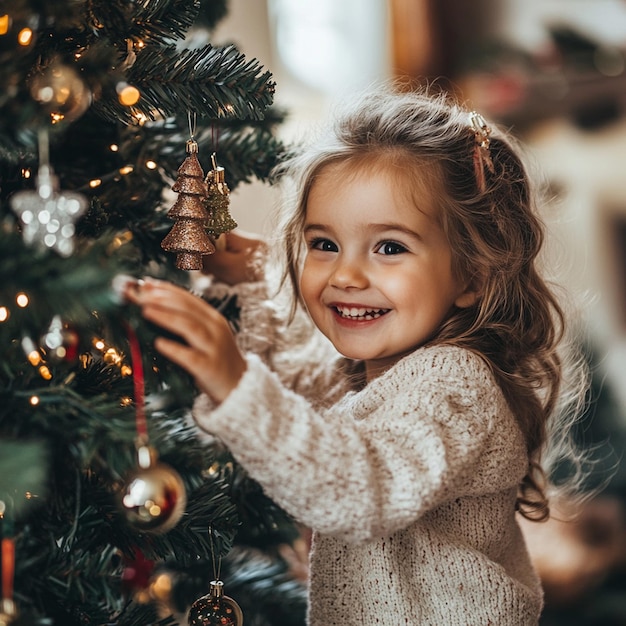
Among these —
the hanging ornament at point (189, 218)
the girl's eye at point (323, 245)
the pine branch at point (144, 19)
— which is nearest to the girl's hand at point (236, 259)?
the girl's eye at point (323, 245)

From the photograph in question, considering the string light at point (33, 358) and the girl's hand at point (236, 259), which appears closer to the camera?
the string light at point (33, 358)

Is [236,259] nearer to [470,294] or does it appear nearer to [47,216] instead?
[470,294]

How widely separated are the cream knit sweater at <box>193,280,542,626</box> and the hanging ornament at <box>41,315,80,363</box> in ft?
0.38

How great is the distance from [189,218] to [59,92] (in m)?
0.24

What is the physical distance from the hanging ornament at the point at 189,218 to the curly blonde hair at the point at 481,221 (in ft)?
0.86

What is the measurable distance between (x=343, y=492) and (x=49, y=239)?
30 cm

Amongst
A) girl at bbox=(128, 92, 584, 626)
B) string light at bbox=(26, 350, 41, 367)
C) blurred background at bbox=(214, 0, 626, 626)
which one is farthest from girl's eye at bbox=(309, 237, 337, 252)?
blurred background at bbox=(214, 0, 626, 626)

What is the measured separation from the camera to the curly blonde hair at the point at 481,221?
0.94 m

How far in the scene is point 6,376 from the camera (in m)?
0.54

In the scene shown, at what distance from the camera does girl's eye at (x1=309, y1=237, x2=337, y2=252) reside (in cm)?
95

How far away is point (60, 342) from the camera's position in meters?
0.53

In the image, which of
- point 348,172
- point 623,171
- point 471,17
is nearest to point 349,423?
point 348,172

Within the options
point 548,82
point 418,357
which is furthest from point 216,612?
point 548,82

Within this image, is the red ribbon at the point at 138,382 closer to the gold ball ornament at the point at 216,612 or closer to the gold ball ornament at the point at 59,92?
the gold ball ornament at the point at 59,92
